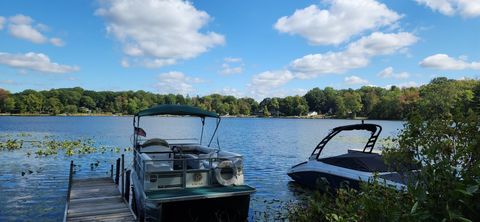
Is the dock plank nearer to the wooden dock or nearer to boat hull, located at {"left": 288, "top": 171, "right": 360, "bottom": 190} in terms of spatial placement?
the wooden dock

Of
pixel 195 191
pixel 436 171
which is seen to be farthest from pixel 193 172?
pixel 436 171

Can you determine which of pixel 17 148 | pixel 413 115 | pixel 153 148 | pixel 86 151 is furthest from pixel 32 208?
pixel 17 148

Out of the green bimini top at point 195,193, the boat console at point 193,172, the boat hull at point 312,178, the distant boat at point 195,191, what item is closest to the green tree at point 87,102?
the boat hull at point 312,178

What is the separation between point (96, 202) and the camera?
13086 mm

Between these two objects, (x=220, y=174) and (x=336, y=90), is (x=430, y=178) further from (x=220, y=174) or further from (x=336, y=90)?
(x=336, y=90)

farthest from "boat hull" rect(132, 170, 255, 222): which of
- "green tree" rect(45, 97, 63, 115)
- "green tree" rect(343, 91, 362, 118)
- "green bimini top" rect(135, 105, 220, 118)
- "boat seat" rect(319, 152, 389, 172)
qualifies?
"green tree" rect(45, 97, 63, 115)

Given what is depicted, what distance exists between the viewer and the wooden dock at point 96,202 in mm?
11195

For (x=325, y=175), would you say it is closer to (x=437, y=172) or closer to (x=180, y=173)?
(x=180, y=173)

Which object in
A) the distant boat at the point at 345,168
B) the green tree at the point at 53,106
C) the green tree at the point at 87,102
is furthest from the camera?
the green tree at the point at 87,102

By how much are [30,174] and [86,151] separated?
1062 cm

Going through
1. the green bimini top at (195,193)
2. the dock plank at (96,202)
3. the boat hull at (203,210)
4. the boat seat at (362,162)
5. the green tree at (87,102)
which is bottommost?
the dock plank at (96,202)

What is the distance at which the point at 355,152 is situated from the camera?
17.9 meters

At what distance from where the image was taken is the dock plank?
11.2m

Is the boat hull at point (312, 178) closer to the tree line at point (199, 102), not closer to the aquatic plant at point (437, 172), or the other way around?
the aquatic plant at point (437, 172)
